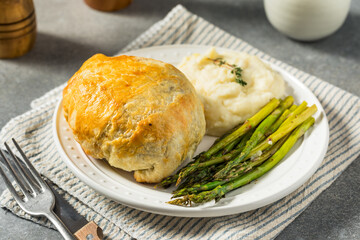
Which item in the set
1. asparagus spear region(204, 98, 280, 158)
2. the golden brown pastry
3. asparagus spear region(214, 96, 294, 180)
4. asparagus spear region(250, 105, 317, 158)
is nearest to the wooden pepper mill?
the golden brown pastry

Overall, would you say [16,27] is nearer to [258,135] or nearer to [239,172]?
[258,135]

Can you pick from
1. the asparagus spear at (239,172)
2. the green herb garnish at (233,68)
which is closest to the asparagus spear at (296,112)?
the asparagus spear at (239,172)

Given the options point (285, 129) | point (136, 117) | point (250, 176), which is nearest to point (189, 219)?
point (250, 176)

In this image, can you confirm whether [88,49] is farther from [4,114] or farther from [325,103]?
[325,103]

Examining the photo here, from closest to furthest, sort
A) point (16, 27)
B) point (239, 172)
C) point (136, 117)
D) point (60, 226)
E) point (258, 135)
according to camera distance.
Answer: point (60, 226) → point (136, 117) → point (239, 172) → point (258, 135) → point (16, 27)

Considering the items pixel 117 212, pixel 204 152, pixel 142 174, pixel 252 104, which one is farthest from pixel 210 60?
pixel 117 212

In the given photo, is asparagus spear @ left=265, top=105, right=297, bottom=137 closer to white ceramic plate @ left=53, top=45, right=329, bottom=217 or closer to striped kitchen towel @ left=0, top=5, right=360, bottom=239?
white ceramic plate @ left=53, top=45, right=329, bottom=217

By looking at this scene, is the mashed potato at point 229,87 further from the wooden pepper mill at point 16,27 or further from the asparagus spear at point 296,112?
the wooden pepper mill at point 16,27
